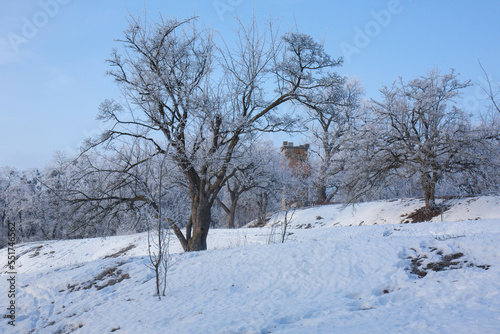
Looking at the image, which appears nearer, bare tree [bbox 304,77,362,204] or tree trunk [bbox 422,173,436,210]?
tree trunk [bbox 422,173,436,210]

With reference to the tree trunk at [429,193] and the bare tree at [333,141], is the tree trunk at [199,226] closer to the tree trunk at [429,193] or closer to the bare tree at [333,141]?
the bare tree at [333,141]

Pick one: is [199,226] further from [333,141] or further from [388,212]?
[333,141]

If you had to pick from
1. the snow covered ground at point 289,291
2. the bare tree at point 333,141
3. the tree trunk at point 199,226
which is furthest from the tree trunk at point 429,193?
the tree trunk at point 199,226

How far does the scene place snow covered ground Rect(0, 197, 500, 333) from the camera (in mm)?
3908

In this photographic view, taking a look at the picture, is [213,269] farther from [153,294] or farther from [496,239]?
[496,239]

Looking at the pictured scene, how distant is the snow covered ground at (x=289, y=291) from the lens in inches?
154

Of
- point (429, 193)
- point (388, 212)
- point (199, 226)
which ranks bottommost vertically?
point (388, 212)

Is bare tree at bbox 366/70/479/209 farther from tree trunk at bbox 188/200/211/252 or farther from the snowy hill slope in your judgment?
tree trunk at bbox 188/200/211/252

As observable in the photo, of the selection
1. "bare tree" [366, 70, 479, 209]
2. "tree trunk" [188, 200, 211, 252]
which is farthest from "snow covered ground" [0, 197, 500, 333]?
"bare tree" [366, 70, 479, 209]

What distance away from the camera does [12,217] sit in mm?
30562

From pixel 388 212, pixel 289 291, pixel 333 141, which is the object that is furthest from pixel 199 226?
pixel 333 141

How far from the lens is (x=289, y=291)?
17.1 feet

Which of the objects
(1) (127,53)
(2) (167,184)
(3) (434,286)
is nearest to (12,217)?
(2) (167,184)

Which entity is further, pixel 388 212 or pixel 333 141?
pixel 333 141
